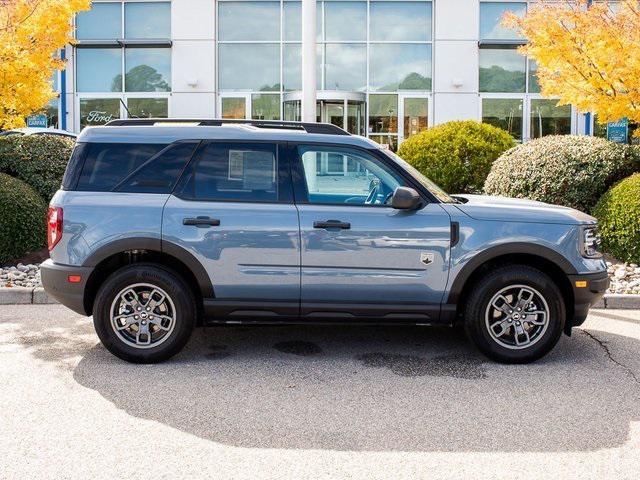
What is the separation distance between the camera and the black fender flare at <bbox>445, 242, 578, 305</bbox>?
5480 mm

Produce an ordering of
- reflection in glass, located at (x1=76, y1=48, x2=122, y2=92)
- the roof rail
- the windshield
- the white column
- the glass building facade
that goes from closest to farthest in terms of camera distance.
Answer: the windshield
the roof rail
the white column
the glass building facade
reflection in glass, located at (x1=76, y1=48, x2=122, y2=92)

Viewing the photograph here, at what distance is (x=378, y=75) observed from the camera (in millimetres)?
23031

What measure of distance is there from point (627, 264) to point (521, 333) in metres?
4.54

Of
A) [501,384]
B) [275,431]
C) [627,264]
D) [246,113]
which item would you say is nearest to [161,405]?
[275,431]

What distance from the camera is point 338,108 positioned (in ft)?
73.0

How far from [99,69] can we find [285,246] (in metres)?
20.0

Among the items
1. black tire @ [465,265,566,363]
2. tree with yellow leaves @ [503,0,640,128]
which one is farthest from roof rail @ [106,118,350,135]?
tree with yellow leaves @ [503,0,640,128]

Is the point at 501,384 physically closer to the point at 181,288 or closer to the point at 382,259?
the point at 382,259

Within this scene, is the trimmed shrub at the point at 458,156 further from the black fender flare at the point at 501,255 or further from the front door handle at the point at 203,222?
the front door handle at the point at 203,222

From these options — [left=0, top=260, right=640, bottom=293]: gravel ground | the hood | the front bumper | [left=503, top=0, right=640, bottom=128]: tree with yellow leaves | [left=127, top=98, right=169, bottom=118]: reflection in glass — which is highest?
[left=127, top=98, right=169, bottom=118]: reflection in glass

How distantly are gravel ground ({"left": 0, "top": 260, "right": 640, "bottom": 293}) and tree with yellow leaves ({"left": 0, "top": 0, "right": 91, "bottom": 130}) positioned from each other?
102 inches

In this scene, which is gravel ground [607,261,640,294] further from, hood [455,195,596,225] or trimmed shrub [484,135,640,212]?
hood [455,195,596,225]

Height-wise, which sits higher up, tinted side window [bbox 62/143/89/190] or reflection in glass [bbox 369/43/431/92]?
reflection in glass [bbox 369/43/431/92]

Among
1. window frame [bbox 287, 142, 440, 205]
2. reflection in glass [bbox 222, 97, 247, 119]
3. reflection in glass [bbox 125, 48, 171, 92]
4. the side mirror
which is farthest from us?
reflection in glass [bbox 125, 48, 171, 92]
